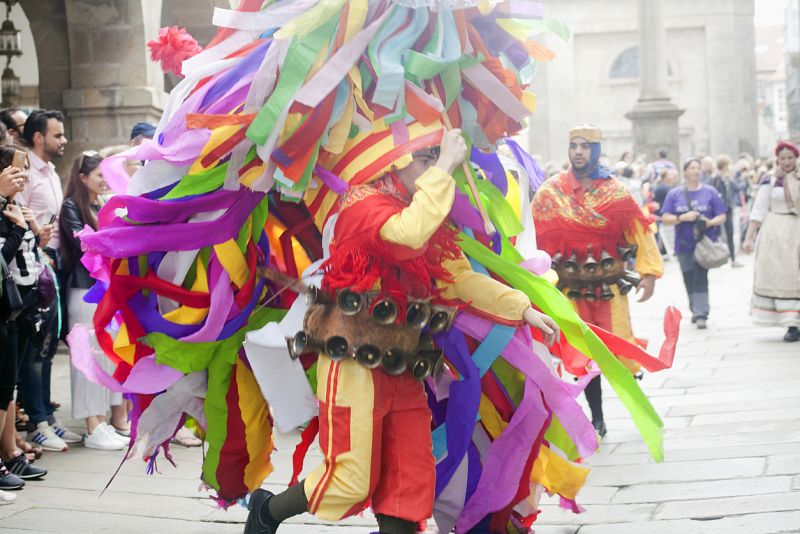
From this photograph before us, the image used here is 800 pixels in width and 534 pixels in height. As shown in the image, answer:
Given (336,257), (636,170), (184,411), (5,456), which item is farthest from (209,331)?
(636,170)

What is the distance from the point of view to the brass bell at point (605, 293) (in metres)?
6.72

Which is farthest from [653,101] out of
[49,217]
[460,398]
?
[460,398]

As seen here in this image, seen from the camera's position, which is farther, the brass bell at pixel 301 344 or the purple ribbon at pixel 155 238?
the purple ribbon at pixel 155 238

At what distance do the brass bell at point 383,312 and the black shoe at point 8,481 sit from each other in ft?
9.07

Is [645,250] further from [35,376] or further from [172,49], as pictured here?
[35,376]

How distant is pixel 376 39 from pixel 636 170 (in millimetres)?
18060

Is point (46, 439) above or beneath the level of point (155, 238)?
beneath

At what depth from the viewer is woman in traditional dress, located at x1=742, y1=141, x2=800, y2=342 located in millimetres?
10797

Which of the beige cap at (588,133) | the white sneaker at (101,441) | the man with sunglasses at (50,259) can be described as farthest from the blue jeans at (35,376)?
the beige cap at (588,133)

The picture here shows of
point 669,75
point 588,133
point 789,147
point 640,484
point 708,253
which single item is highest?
point 669,75

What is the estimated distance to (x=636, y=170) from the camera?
21422mm

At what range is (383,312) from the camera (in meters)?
3.75

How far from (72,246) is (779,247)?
6.68 metres

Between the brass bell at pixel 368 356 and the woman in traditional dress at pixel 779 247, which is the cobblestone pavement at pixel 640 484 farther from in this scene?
the woman in traditional dress at pixel 779 247
